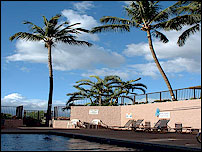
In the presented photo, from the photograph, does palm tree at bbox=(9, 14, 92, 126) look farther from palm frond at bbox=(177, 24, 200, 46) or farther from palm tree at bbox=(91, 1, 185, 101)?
palm frond at bbox=(177, 24, 200, 46)

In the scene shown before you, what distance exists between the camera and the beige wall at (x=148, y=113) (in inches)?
684

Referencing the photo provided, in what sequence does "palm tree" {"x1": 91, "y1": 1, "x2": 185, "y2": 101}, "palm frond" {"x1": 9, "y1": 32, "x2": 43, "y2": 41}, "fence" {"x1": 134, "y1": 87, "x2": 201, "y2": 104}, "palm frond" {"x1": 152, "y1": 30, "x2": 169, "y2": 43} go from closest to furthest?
"fence" {"x1": 134, "y1": 87, "x2": 201, "y2": 104}, "palm tree" {"x1": 91, "y1": 1, "x2": 185, "y2": 101}, "palm frond" {"x1": 152, "y1": 30, "x2": 169, "y2": 43}, "palm frond" {"x1": 9, "y1": 32, "x2": 43, "y2": 41}

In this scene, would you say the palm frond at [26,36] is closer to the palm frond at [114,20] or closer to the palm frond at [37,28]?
the palm frond at [37,28]

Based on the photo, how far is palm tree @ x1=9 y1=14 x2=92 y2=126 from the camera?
24.6 meters

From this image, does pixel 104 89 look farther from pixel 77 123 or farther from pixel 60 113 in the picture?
pixel 77 123

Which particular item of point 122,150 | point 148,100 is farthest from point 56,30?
point 122,150

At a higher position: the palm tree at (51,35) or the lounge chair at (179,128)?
the palm tree at (51,35)

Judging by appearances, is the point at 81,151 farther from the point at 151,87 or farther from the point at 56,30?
the point at 151,87

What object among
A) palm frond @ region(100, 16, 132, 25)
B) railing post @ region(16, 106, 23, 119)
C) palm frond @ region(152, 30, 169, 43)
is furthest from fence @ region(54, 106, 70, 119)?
palm frond @ region(152, 30, 169, 43)

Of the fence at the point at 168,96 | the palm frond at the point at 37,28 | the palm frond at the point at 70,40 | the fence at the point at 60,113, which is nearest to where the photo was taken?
the fence at the point at 168,96

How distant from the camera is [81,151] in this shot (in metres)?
8.52

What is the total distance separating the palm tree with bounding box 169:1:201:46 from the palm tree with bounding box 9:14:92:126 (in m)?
Result: 8.31

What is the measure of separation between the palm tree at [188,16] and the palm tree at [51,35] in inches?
327

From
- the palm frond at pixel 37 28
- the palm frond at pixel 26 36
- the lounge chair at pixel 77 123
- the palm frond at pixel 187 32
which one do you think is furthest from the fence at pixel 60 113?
the palm frond at pixel 187 32
